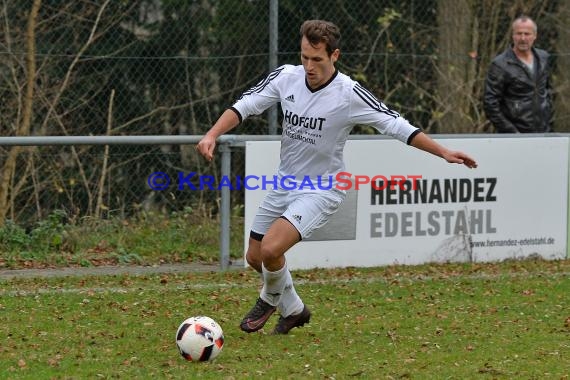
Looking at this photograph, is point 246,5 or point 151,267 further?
point 246,5

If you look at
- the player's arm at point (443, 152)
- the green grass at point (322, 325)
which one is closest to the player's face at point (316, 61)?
the player's arm at point (443, 152)

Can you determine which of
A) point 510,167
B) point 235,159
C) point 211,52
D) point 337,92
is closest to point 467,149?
point 510,167

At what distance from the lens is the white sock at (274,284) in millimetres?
7689

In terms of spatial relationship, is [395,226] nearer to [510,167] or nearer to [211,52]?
[510,167]

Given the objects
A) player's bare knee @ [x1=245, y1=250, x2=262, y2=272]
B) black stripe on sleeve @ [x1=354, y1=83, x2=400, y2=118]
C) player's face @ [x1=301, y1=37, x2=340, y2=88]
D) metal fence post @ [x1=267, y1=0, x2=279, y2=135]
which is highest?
metal fence post @ [x1=267, y1=0, x2=279, y2=135]

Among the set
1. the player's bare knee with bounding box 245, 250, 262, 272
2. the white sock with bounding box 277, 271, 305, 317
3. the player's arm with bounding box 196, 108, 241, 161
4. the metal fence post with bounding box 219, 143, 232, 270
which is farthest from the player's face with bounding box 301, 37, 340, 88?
the metal fence post with bounding box 219, 143, 232, 270

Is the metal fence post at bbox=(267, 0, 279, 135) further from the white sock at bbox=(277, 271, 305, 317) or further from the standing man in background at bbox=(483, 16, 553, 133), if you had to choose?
the white sock at bbox=(277, 271, 305, 317)

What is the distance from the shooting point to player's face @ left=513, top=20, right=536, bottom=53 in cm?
1157

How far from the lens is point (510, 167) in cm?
1167

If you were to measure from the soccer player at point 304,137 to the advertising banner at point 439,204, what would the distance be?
111 inches

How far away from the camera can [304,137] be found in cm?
769

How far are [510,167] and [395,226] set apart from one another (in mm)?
1358

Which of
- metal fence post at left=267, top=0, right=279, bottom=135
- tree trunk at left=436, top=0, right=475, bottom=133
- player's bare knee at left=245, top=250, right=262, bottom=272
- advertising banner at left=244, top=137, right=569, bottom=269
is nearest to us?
player's bare knee at left=245, top=250, right=262, bottom=272

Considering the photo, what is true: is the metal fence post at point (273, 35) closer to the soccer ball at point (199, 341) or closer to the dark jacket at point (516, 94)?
the dark jacket at point (516, 94)
